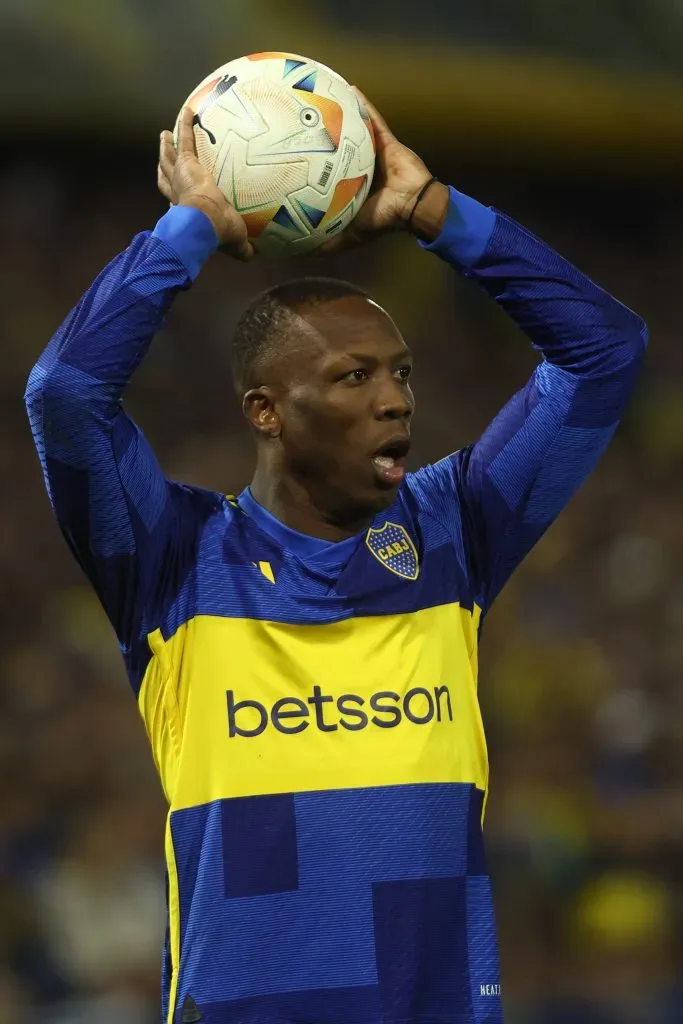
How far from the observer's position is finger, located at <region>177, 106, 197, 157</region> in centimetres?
236

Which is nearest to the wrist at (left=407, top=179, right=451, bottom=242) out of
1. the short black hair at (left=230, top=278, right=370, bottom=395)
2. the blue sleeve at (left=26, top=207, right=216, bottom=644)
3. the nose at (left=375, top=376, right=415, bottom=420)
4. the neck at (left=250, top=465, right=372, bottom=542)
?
the short black hair at (left=230, top=278, right=370, bottom=395)

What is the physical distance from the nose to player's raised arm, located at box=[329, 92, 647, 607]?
0.71 ft

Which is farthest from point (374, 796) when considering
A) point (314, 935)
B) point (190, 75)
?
point (190, 75)

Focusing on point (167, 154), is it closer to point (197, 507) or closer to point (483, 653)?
point (197, 507)

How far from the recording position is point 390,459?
238cm

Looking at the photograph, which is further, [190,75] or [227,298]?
[227,298]

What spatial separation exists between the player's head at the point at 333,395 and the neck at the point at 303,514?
0.04 feet

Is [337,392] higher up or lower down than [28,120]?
lower down

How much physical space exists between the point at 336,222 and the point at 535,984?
4139 millimetres

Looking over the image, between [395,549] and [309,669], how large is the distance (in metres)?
0.30

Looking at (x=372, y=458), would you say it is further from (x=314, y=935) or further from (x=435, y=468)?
(x=314, y=935)

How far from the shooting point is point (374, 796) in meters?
2.23

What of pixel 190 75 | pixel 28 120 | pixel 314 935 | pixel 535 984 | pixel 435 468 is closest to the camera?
pixel 314 935

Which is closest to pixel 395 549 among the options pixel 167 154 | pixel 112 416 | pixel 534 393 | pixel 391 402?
pixel 391 402
